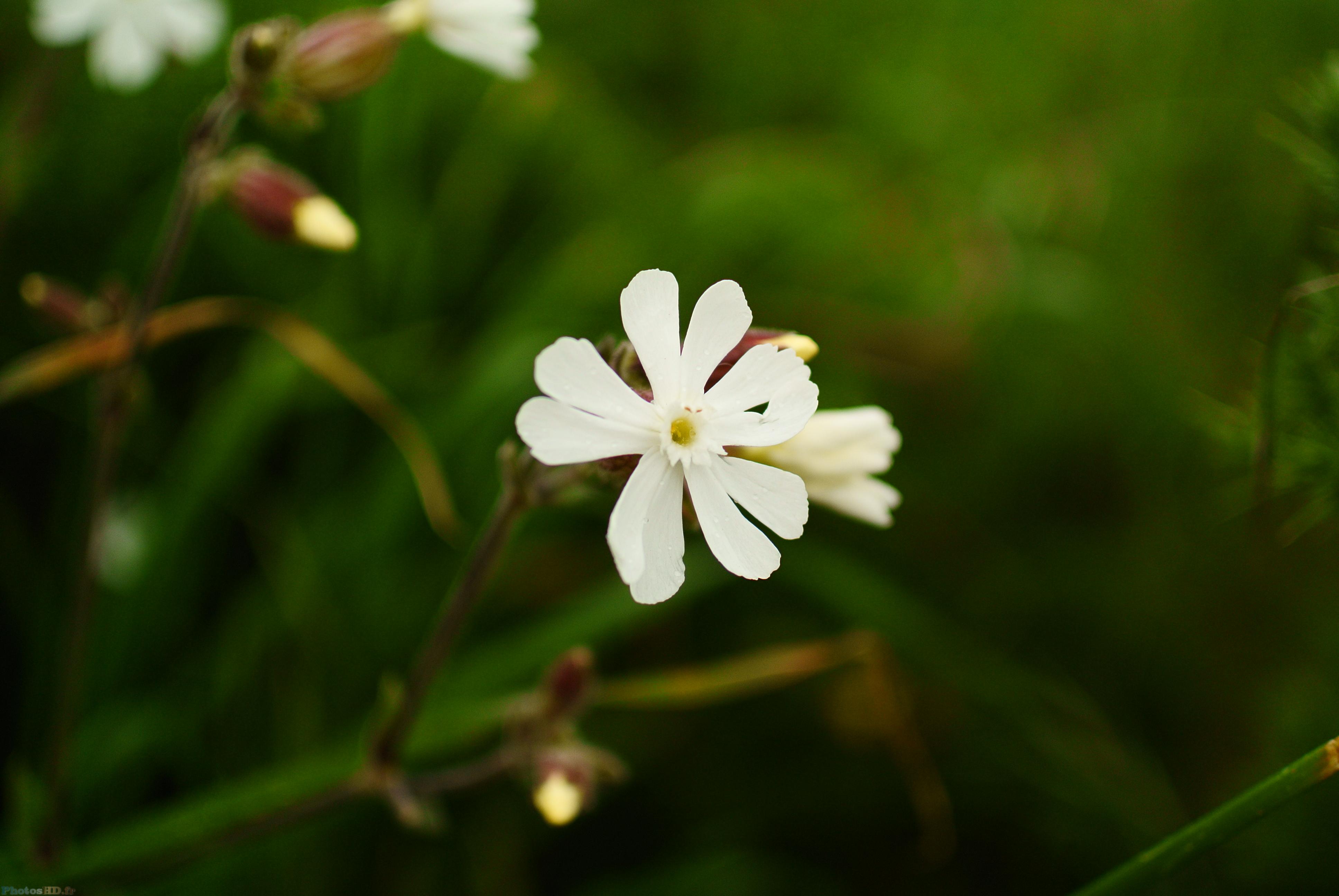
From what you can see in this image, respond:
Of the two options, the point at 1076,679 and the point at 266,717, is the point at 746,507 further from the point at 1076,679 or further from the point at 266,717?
the point at 1076,679

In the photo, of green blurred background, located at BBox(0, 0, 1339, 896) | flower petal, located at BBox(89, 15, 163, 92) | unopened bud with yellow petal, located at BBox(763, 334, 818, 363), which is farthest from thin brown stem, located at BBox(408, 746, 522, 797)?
flower petal, located at BBox(89, 15, 163, 92)

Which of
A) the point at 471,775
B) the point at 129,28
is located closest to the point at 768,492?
the point at 471,775

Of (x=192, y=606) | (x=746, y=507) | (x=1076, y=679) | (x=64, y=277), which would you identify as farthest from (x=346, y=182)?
(x=1076, y=679)

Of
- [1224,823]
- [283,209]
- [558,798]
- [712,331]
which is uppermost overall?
[283,209]

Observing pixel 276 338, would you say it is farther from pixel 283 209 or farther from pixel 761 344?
pixel 761 344

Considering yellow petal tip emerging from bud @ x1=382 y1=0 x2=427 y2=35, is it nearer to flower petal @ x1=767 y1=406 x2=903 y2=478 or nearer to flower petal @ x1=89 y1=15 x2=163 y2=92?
flower petal @ x1=89 y1=15 x2=163 y2=92
